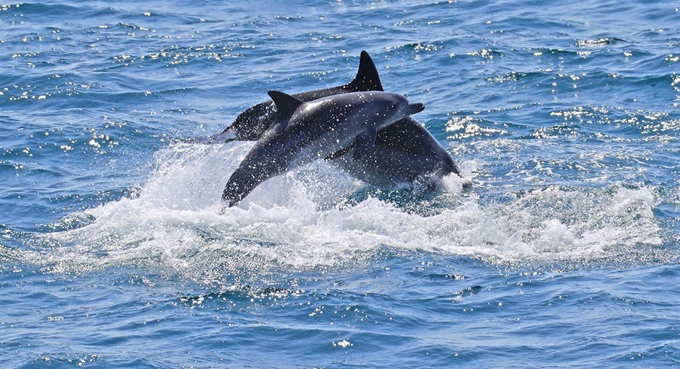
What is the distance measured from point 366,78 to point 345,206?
177cm

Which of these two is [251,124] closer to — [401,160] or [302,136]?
[302,136]

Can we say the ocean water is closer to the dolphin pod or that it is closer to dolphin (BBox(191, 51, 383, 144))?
the dolphin pod

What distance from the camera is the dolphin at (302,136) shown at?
15.2 m

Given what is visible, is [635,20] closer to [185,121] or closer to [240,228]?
[185,121]

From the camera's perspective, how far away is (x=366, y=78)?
54.3ft

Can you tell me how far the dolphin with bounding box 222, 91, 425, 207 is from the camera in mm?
15180

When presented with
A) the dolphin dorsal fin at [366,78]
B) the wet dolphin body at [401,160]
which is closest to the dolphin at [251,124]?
Answer: the dolphin dorsal fin at [366,78]

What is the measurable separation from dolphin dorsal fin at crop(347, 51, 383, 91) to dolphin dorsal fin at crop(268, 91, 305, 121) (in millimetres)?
1381

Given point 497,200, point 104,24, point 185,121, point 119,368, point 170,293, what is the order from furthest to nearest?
point 104,24
point 185,121
point 497,200
point 170,293
point 119,368

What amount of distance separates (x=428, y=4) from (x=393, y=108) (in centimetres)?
1484

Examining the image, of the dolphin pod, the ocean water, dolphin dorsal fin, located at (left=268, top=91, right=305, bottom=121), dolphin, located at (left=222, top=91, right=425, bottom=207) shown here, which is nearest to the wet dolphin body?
the dolphin pod

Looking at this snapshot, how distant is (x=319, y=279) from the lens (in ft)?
44.1

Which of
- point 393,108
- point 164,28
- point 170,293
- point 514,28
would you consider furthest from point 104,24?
point 170,293

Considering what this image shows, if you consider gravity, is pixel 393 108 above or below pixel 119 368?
above
